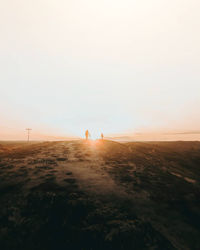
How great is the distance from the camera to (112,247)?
12.9 feet

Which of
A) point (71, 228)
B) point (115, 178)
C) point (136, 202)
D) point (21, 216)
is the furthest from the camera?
point (115, 178)

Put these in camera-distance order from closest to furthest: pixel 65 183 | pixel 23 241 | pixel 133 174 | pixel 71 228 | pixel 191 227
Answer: pixel 23 241
pixel 71 228
pixel 191 227
pixel 65 183
pixel 133 174

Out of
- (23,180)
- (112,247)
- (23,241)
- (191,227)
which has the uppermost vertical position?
(23,180)

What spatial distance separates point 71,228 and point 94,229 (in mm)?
844

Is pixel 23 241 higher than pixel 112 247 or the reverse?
higher

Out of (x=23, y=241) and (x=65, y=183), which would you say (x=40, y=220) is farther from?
(x=65, y=183)

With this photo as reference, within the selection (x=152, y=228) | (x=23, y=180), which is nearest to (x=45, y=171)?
(x=23, y=180)

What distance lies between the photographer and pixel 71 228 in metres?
4.48

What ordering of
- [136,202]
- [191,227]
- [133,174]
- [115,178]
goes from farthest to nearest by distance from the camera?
1. [133,174]
2. [115,178]
3. [136,202]
4. [191,227]

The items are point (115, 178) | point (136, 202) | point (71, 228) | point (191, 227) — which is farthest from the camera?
point (115, 178)

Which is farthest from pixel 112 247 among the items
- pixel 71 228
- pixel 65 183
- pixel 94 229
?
pixel 65 183

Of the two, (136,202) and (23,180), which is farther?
(23,180)

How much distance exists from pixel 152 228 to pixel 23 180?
7587 millimetres

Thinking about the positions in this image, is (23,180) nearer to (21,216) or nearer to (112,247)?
(21,216)
